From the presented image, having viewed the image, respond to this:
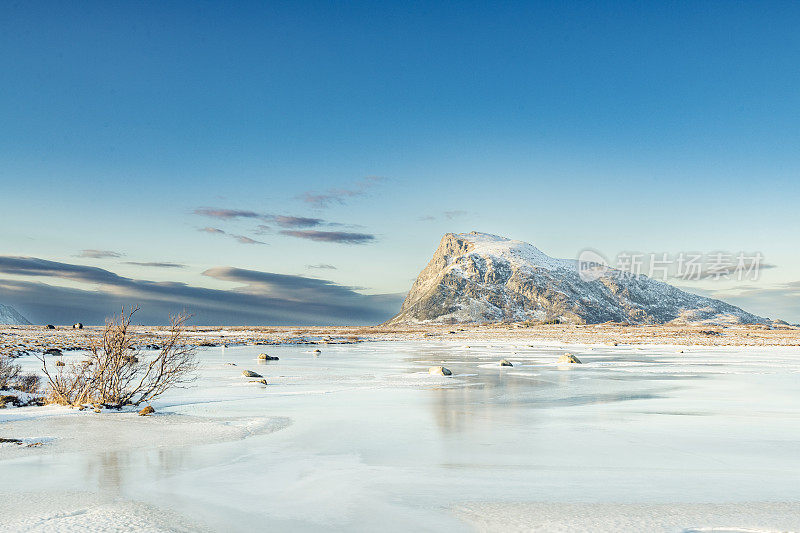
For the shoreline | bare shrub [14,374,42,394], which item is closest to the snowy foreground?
bare shrub [14,374,42,394]

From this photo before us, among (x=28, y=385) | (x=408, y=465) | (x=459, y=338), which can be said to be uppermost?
(x=408, y=465)

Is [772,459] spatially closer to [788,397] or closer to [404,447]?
[404,447]

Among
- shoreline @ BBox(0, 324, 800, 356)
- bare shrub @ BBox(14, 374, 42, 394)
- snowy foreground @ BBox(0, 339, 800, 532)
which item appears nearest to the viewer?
snowy foreground @ BBox(0, 339, 800, 532)

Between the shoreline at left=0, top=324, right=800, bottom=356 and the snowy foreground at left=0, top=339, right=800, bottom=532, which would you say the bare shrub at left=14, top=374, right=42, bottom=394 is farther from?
the shoreline at left=0, top=324, right=800, bottom=356

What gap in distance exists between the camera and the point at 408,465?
9594 mm

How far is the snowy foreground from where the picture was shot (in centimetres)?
691

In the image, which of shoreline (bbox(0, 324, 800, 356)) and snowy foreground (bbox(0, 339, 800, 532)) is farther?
shoreline (bbox(0, 324, 800, 356))

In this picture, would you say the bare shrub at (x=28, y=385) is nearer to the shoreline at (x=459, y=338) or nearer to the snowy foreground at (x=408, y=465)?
the snowy foreground at (x=408, y=465)

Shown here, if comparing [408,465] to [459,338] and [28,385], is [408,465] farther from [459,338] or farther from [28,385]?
[459,338]

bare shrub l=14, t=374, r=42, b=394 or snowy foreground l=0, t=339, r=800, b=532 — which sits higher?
snowy foreground l=0, t=339, r=800, b=532

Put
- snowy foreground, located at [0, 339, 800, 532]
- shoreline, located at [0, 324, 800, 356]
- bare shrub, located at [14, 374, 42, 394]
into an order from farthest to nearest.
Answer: shoreline, located at [0, 324, 800, 356] < bare shrub, located at [14, 374, 42, 394] < snowy foreground, located at [0, 339, 800, 532]

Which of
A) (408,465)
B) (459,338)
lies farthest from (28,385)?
(459,338)

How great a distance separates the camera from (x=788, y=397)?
1936 centimetres

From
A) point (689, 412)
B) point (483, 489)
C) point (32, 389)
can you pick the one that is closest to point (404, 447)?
point (483, 489)
